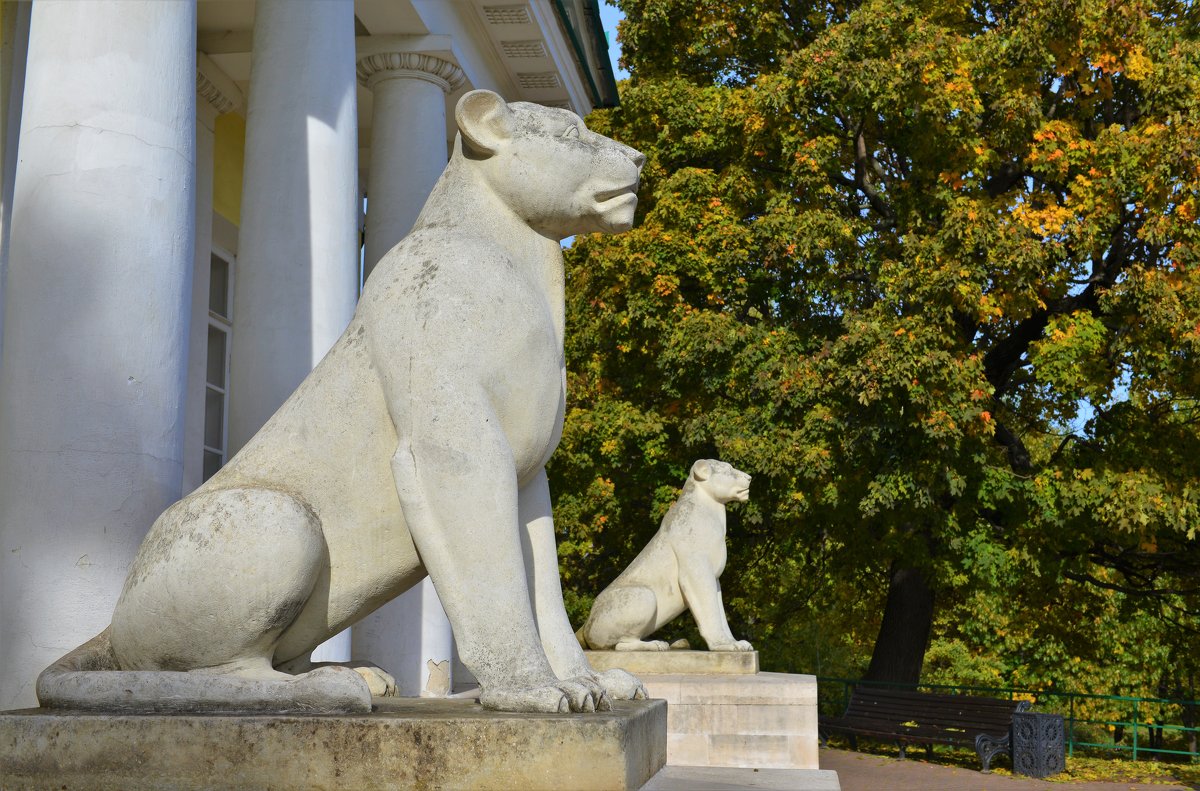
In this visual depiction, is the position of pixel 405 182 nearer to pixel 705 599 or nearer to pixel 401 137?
pixel 401 137

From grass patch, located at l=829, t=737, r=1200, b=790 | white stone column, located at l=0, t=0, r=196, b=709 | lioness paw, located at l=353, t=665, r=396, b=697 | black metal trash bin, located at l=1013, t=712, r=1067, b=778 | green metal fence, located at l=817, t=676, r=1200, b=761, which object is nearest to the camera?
lioness paw, located at l=353, t=665, r=396, b=697

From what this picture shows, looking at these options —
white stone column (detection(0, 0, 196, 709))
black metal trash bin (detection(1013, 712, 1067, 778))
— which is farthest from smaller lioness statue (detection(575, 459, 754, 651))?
black metal trash bin (detection(1013, 712, 1067, 778))

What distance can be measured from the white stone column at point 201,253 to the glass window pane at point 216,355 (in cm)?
34

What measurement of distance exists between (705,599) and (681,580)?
0.29 meters

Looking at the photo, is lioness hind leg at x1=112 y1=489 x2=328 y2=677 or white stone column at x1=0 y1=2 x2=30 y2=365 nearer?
lioness hind leg at x1=112 y1=489 x2=328 y2=677

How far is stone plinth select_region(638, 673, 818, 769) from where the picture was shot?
33.9ft

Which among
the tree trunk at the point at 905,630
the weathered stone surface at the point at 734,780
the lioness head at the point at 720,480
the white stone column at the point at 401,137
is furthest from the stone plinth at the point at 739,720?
the tree trunk at the point at 905,630

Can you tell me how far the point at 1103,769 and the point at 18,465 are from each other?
54.0 feet

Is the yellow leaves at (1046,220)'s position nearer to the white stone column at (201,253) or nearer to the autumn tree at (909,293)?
the autumn tree at (909,293)

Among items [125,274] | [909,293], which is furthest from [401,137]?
[909,293]

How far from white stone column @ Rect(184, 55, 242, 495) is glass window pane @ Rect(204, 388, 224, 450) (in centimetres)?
50

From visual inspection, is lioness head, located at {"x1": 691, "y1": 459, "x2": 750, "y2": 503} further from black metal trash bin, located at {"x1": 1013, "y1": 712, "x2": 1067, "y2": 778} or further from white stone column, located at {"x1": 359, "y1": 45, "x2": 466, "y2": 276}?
black metal trash bin, located at {"x1": 1013, "y1": 712, "x2": 1067, "y2": 778}

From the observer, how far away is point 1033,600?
19.7m

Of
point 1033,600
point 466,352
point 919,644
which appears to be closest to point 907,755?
point 919,644
